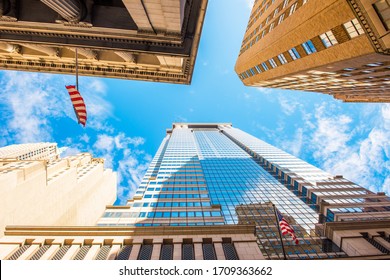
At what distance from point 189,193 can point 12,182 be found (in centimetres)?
3480

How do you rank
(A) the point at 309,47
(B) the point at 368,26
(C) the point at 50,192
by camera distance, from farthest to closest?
1. (C) the point at 50,192
2. (A) the point at 309,47
3. (B) the point at 368,26

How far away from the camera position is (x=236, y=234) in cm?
2467

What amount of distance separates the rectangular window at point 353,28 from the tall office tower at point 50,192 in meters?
48.4

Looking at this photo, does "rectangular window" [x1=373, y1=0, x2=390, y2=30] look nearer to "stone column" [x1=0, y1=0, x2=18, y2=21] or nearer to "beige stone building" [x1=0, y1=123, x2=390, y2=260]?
"beige stone building" [x1=0, y1=123, x2=390, y2=260]

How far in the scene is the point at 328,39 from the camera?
18969 mm

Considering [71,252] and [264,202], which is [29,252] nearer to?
[71,252]

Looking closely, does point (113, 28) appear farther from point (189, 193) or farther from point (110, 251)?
point (189, 193)

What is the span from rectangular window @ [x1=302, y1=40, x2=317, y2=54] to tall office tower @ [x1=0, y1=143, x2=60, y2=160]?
396 feet

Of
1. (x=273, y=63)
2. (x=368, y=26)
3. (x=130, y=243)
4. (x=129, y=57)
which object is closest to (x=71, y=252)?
(x=130, y=243)

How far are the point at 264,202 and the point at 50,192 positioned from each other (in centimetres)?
4977

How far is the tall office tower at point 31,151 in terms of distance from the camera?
109 m

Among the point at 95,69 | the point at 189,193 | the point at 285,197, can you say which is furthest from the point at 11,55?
the point at 285,197

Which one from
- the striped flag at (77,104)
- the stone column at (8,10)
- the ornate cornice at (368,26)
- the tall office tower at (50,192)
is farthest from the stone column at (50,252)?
the ornate cornice at (368,26)

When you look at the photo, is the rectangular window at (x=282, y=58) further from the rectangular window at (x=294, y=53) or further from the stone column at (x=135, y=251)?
the stone column at (x=135, y=251)
